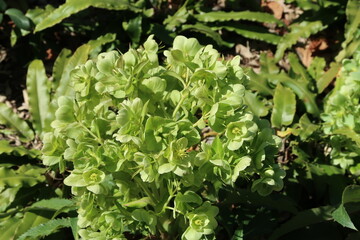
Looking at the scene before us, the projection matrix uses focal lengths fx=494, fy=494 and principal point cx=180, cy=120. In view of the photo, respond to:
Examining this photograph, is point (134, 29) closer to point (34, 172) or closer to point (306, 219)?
point (34, 172)

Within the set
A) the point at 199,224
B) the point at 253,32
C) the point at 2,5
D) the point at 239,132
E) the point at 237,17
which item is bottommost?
the point at 253,32

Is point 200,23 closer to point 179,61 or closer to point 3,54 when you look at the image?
point 3,54

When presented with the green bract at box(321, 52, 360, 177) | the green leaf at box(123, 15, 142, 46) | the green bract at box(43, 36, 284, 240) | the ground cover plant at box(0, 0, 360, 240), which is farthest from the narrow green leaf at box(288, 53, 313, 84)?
the green bract at box(43, 36, 284, 240)

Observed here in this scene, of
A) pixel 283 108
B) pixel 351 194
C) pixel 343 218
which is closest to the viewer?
pixel 343 218

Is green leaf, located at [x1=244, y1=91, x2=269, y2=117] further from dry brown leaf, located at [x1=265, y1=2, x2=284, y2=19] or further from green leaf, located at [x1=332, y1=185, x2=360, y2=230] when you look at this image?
dry brown leaf, located at [x1=265, y1=2, x2=284, y2=19]

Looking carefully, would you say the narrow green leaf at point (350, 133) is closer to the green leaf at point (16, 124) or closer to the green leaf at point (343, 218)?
the green leaf at point (343, 218)

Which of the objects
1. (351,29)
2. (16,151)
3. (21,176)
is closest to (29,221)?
(21,176)

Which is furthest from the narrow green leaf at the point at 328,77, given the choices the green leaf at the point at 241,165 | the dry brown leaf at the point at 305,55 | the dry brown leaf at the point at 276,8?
the green leaf at the point at 241,165
